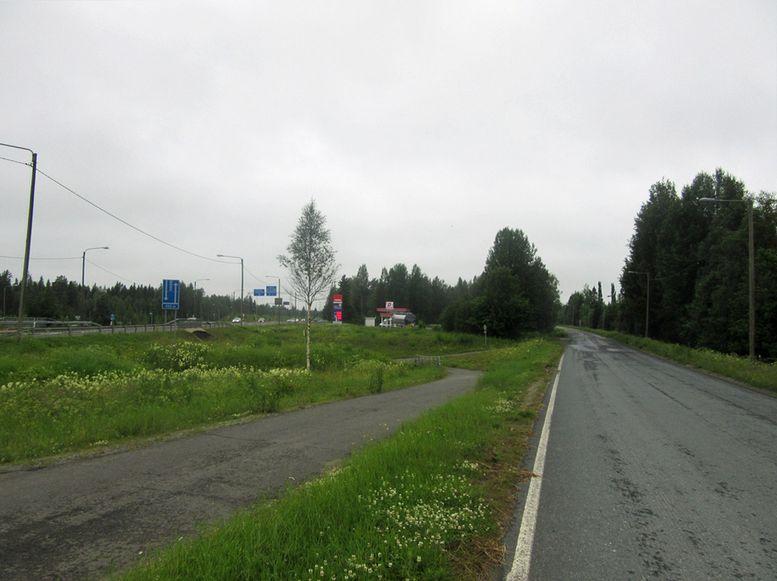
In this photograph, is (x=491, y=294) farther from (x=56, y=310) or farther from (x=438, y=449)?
(x=56, y=310)

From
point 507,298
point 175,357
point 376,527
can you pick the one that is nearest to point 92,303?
point 507,298

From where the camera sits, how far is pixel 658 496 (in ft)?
20.0

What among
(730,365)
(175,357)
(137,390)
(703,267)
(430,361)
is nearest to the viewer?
(137,390)

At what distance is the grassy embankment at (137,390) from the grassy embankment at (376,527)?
16.9ft

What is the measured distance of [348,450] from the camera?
27.1 ft

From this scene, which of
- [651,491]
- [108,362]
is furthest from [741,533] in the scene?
[108,362]

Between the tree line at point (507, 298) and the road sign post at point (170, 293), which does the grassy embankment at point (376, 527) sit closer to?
the road sign post at point (170, 293)

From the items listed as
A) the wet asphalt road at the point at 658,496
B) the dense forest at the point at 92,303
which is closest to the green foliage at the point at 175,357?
the wet asphalt road at the point at 658,496

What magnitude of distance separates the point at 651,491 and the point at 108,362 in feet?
59.4

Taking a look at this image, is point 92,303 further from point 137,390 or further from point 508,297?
point 137,390

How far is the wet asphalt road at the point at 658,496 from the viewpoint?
423 cm

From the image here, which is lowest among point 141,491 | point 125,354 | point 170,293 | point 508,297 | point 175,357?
point 125,354

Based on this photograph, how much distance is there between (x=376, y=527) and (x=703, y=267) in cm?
5641

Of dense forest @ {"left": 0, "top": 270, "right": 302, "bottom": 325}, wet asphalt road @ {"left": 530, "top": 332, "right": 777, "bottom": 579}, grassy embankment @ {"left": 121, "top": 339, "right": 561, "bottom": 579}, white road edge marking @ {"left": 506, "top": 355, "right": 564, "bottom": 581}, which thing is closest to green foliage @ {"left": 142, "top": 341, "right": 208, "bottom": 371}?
wet asphalt road @ {"left": 530, "top": 332, "right": 777, "bottom": 579}
